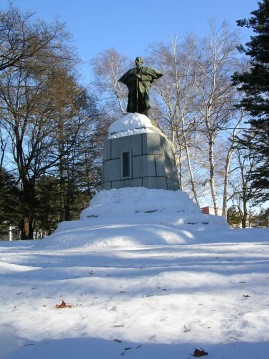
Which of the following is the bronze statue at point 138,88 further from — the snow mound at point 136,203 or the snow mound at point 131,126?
the snow mound at point 136,203

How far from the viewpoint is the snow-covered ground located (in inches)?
→ 98.8

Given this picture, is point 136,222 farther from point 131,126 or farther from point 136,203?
point 131,126

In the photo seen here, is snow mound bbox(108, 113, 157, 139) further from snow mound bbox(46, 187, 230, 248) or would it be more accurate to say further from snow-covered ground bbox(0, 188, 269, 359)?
snow-covered ground bbox(0, 188, 269, 359)

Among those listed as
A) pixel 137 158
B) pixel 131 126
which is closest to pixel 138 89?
pixel 131 126

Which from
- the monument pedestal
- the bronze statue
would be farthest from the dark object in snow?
the bronze statue

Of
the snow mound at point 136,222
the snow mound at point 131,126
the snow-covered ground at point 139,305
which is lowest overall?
the snow-covered ground at point 139,305

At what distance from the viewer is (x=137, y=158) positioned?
1224cm

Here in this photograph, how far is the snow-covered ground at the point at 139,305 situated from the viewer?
2.51 meters

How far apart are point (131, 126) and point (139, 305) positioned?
981 centimetres

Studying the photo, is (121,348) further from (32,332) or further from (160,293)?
(160,293)

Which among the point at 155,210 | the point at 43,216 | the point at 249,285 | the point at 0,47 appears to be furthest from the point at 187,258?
the point at 43,216

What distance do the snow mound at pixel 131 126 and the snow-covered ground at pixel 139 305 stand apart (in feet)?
20.9

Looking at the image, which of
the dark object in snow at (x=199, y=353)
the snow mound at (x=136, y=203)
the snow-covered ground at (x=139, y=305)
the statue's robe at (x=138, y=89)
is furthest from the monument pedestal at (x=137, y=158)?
the dark object in snow at (x=199, y=353)

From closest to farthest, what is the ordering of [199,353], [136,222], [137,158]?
[199,353] < [136,222] < [137,158]
